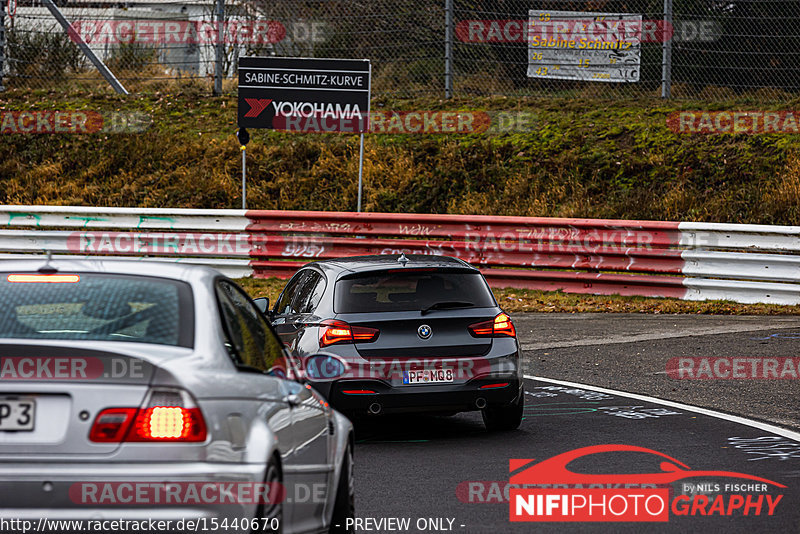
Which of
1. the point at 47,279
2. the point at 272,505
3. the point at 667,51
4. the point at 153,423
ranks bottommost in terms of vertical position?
the point at 272,505

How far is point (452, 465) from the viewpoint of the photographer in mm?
7980

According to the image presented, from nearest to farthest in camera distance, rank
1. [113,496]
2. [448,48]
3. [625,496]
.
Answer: [113,496], [625,496], [448,48]

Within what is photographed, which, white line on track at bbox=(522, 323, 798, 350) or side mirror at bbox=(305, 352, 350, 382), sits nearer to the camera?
side mirror at bbox=(305, 352, 350, 382)

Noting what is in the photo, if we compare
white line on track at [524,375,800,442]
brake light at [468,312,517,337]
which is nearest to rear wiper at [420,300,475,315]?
brake light at [468,312,517,337]

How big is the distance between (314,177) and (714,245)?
29.6 feet

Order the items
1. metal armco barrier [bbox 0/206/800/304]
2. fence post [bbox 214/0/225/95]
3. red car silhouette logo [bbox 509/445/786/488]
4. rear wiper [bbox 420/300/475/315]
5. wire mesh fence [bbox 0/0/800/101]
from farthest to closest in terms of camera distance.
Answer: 1. fence post [bbox 214/0/225/95]
2. wire mesh fence [bbox 0/0/800/101]
3. metal armco barrier [bbox 0/206/800/304]
4. rear wiper [bbox 420/300/475/315]
5. red car silhouette logo [bbox 509/445/786/488]

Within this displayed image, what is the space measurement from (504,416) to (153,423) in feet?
17.9

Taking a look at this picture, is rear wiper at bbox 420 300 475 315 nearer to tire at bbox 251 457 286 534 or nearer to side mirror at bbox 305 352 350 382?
side mirror at bbox 305 352 350 382

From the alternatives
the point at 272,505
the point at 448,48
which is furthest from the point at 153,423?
the point at 448,48

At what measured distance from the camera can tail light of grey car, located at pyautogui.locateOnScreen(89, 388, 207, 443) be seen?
14.0 ft

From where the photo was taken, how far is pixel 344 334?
9.07 meters

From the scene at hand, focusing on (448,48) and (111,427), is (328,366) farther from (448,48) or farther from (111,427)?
(448,48)

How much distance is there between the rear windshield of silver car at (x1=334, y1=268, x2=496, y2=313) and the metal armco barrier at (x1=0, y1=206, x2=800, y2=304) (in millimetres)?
8100

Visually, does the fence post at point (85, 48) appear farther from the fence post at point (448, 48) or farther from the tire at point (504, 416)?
the tire at point (504, 416)
